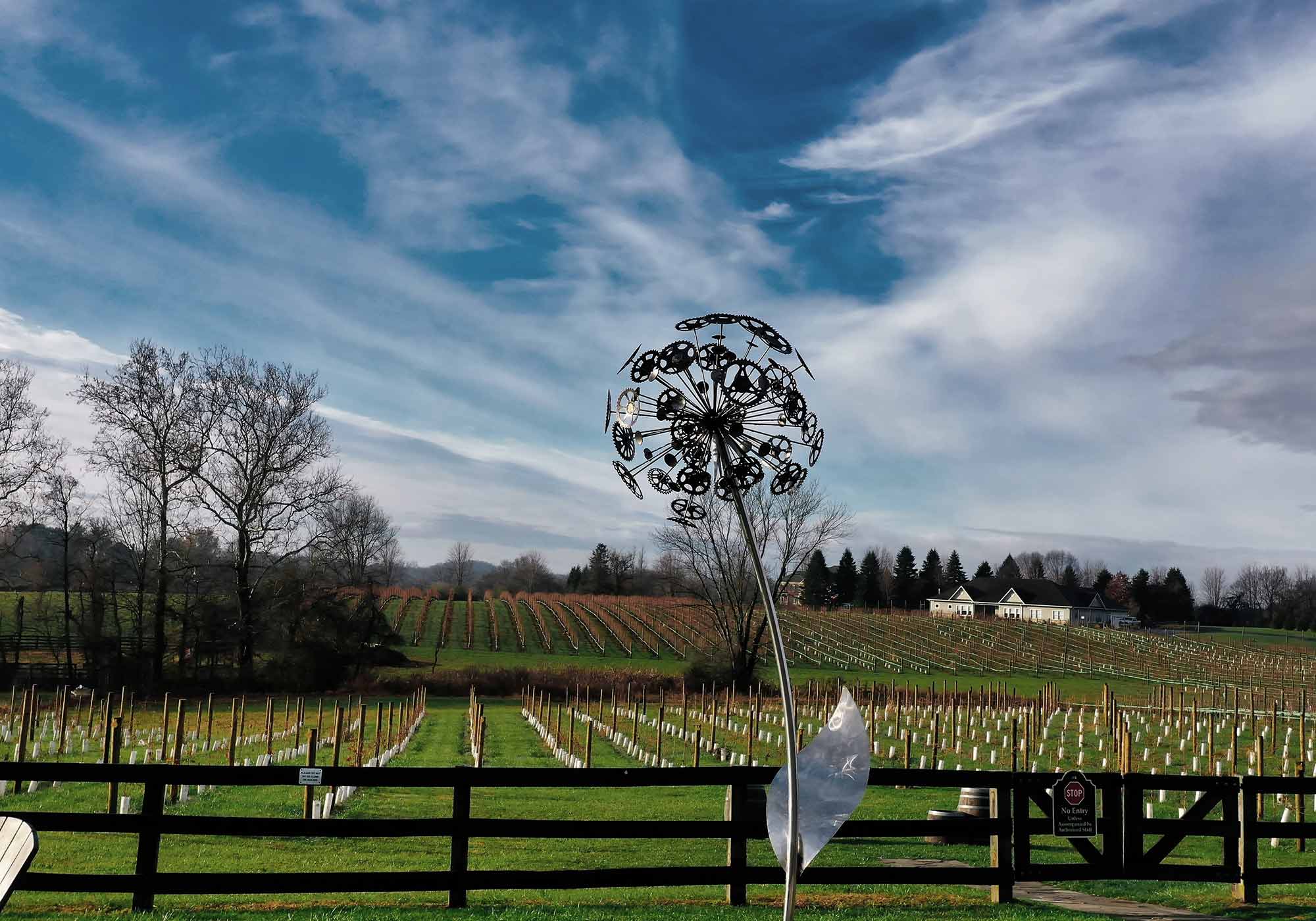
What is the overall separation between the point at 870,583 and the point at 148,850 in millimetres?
120459

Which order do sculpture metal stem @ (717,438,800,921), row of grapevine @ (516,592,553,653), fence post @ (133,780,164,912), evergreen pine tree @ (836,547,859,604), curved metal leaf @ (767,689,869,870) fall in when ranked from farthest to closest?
evergreen pine tree @ (836,547,859,604)
row of grapevine @ (516,592,553,653)
fence post @ (133,780,164,912)
curved metal leaf @ (767,689,869,870)
sculpture metal stem @ (717,438,800,921)

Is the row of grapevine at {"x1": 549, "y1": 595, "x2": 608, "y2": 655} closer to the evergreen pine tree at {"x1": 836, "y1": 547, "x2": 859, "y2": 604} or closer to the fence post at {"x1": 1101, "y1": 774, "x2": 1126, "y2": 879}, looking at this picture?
the evergreen pine tree at {"x1": 836, "y1": 547, "x2": 859, "y2": 604}

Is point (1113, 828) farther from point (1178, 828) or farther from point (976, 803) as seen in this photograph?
point (976, 803)

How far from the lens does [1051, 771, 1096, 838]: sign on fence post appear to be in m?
8.87

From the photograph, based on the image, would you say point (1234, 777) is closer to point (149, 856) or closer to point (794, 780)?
point (794, 780)

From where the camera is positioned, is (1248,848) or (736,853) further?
(1248,848)

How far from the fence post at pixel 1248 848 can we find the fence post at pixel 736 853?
15.7 ft

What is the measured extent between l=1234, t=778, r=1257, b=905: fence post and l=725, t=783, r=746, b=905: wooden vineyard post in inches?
188

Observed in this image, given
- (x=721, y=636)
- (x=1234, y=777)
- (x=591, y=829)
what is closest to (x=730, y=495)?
(x=591, y=829)

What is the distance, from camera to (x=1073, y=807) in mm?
8898

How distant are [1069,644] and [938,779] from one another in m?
77.5

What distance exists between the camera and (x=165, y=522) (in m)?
42.6

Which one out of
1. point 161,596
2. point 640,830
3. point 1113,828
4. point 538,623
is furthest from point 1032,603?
point 640,830

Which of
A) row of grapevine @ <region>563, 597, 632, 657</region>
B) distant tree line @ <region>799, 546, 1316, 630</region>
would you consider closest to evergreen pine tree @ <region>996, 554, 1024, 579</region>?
distant tree line @ <region>799, 546, 1316, 630</region>
